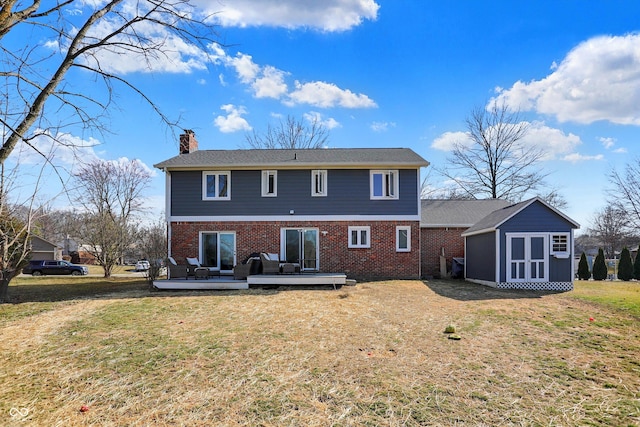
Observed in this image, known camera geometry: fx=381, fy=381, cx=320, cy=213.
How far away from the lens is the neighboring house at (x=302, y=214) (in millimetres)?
16469

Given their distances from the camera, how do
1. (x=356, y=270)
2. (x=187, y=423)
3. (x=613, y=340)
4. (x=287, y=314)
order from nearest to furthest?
(x=187, y=423), (x=613, y=340), (x=287, y=314), (x=356, y=270)

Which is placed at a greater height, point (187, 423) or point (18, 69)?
point (18, 69)

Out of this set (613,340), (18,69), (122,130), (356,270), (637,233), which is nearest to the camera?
(18,69)

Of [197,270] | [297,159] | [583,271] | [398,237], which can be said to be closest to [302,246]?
[297,159]

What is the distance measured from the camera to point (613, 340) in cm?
697

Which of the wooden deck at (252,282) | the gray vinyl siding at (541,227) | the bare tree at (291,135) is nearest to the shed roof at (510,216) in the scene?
the gray vinyl siding at (541,227)

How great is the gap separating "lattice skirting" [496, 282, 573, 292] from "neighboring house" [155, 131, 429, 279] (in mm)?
3701

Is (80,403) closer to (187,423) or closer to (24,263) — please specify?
(187,423)

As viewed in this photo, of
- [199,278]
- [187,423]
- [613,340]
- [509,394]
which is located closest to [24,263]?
[199,278]

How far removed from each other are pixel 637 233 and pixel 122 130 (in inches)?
1496

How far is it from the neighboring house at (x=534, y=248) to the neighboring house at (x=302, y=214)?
3.56 metres

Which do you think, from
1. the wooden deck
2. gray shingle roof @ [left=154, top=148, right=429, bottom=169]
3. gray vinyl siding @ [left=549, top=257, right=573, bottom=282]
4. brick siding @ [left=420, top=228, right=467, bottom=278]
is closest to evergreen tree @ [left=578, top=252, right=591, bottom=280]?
brick siding @ [left=420, top=228, right=467, bottom=278]

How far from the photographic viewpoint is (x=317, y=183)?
16719 millimetres

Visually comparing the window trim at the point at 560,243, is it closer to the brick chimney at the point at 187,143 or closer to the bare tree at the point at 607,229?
the brick chimney at the point at 187,143
